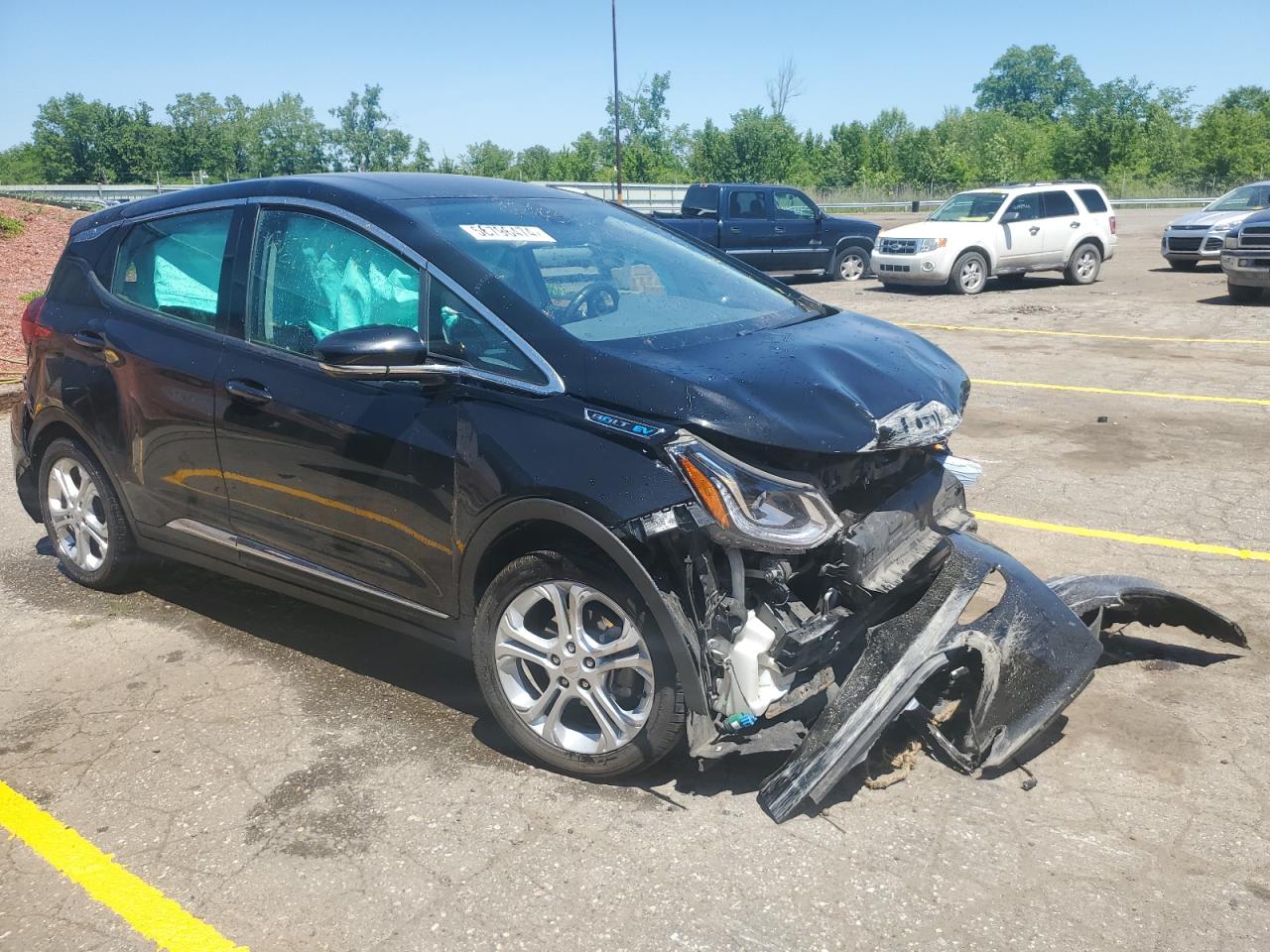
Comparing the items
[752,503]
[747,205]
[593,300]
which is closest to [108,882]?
[752,503]

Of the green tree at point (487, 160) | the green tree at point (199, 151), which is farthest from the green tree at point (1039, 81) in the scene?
the green tree at point (199, 151)

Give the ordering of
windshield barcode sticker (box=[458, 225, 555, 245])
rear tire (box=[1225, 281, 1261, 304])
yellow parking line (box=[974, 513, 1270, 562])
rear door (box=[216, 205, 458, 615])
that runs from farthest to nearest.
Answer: rear tire (box=[1225, 281, 1261, 304])
yellow parking line (box=[974, 513, 1270, 562])
windshield barcode sticker (box=[458, 225, 555, 245])
rear door (box=[216, 205, 458, 615])

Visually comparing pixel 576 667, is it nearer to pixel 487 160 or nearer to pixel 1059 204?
pixel 1059 204

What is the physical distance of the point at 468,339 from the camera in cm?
362

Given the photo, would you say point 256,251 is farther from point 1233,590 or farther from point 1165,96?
point 1165,96

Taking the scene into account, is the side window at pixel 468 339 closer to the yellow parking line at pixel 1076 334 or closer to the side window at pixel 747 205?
the yellow parking line at pixel 1076 334

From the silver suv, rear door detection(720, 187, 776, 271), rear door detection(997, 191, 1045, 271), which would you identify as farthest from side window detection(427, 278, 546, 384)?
the silver suv

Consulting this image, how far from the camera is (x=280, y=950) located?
2779mm

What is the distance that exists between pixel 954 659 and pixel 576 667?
3.79 ft

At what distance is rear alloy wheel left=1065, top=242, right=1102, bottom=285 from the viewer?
63.8 ft

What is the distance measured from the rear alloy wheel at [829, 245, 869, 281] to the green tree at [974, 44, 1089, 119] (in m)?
126

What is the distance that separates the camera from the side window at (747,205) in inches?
806

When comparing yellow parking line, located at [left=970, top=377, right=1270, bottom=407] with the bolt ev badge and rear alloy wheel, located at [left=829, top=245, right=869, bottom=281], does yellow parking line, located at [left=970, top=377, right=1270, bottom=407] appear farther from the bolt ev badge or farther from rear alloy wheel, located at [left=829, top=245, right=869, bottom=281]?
rear alloy wheel, located at [left=829, top=245, right=869, bottom=281]

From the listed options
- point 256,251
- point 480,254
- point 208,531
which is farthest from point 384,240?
point 208,531
